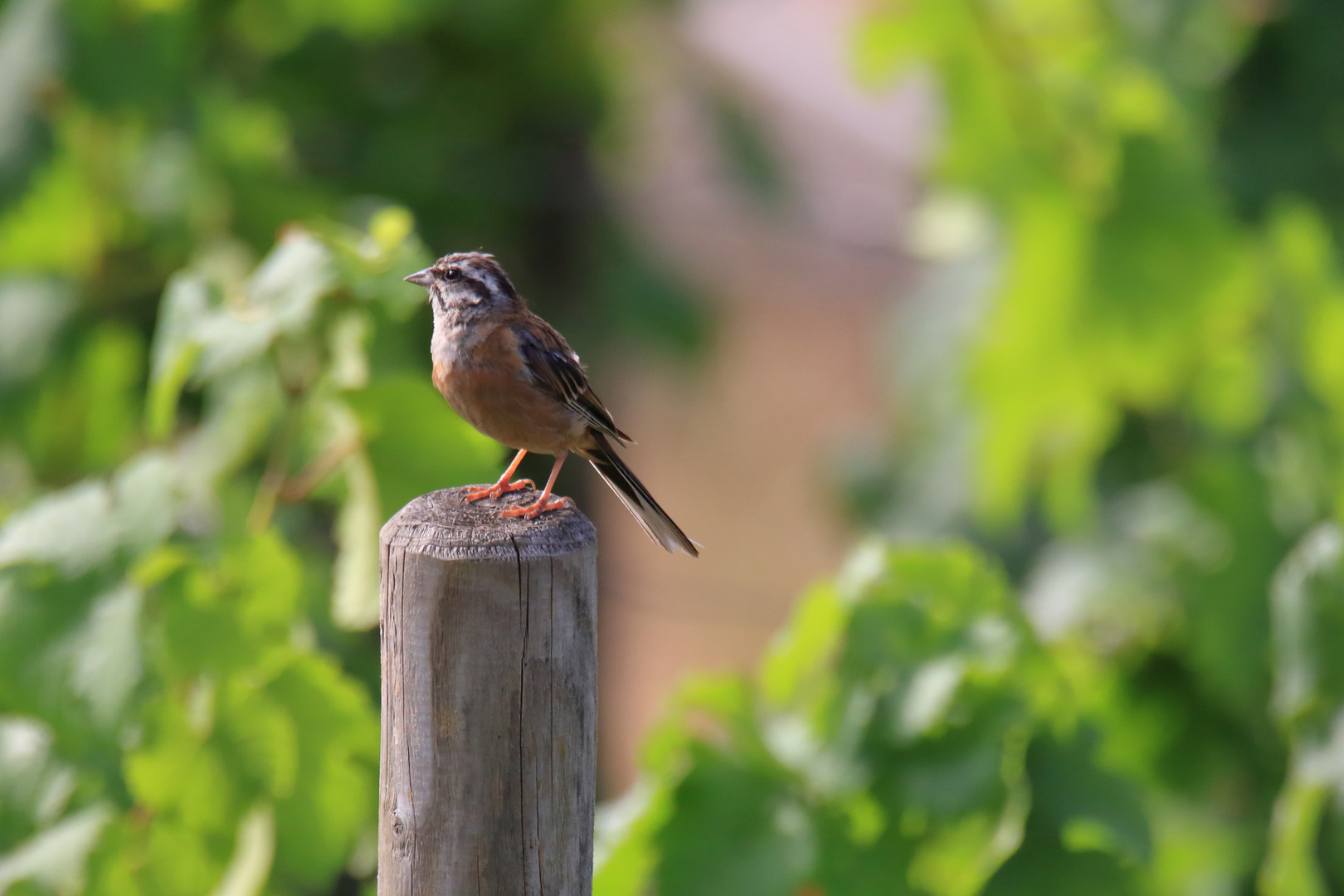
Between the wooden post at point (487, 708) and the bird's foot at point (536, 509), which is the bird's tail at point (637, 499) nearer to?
the bird's foot at point (536, 509)

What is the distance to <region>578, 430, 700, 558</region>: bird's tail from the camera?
125 inches

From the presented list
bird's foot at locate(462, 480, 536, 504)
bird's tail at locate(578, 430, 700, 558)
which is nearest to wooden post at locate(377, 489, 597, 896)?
bird's foot at locate(462, 480, 536, 504)

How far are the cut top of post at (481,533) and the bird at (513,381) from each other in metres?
0.57

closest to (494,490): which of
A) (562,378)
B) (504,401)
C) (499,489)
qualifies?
(499,489)

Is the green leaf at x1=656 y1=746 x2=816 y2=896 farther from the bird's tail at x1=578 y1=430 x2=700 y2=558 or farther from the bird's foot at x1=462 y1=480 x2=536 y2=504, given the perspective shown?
the bird's foot at x1=462 y1=480 x2=536 y2=504

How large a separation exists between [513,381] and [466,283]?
0.34 m

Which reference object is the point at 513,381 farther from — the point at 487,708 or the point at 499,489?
the point at 487,708

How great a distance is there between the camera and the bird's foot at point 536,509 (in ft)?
8.61

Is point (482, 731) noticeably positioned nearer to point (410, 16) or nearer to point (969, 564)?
point (969, 564)

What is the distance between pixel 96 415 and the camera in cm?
607

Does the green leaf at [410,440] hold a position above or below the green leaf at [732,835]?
above

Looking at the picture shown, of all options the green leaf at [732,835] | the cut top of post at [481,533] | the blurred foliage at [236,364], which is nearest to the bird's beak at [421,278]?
the blurred foliage at [236,364]

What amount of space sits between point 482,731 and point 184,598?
1278 mm

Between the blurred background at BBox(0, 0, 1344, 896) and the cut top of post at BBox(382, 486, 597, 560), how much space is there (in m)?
1.02
